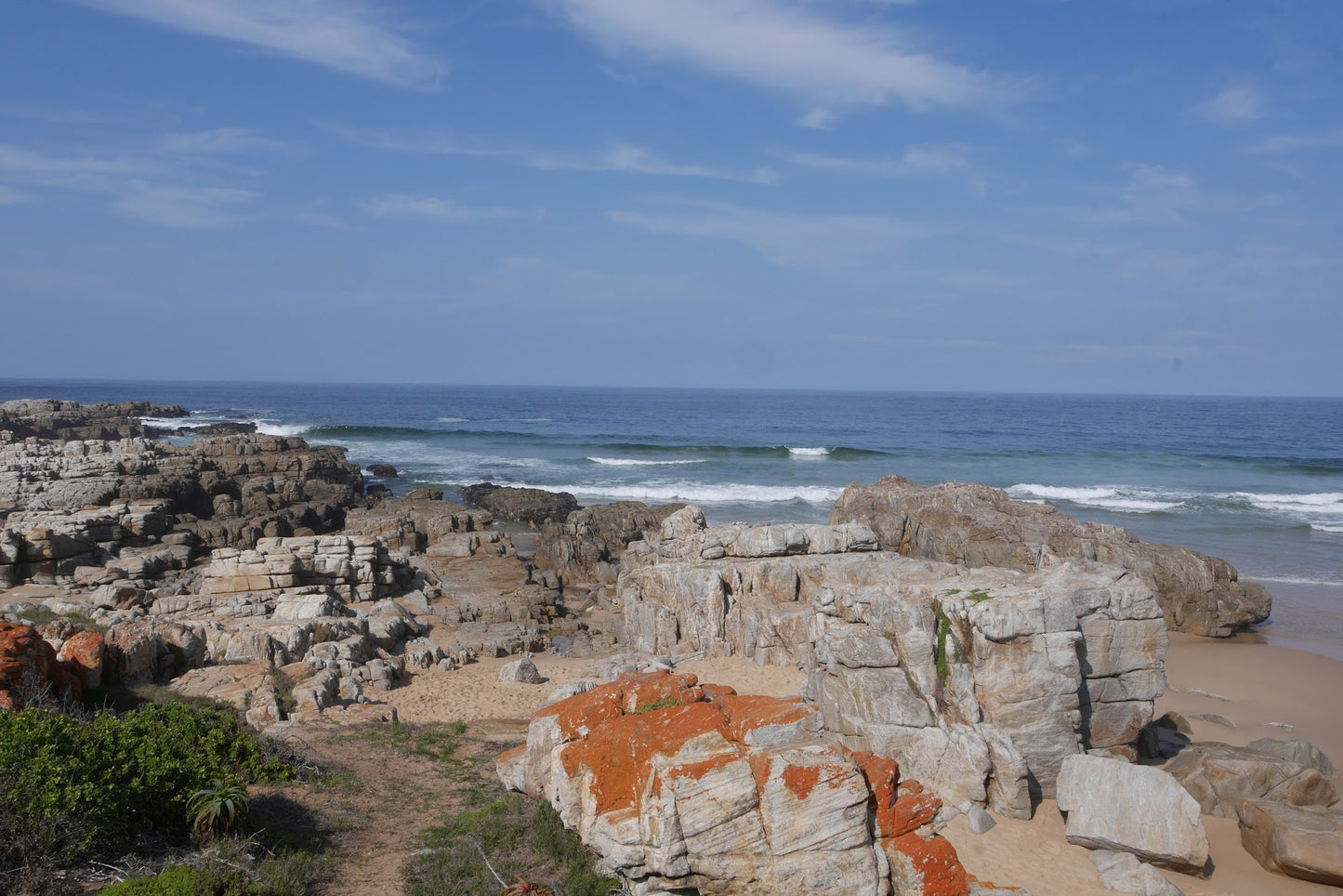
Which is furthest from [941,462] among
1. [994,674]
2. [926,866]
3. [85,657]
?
[926,866]

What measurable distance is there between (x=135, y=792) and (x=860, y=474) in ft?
156

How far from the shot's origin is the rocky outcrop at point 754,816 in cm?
787

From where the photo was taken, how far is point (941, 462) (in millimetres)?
58719

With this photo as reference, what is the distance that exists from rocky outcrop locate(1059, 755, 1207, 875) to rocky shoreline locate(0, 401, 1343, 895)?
28mm

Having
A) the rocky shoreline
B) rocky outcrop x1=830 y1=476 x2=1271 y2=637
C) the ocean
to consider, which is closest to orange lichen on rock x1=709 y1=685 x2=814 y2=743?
the rocky shoreline

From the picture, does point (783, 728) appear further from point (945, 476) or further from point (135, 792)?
point (945, 476)

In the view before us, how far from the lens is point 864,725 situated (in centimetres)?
1098

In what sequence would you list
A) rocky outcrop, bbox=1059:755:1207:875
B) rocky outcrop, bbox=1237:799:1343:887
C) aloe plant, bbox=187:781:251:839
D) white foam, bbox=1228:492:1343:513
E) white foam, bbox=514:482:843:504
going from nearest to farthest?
aloe plant, bbox=187:781:251:839
rocky outcrop, bbox=1059:755:1207:875
rocky outcrop, bbox=1237:799:1343:887
white foam, bbox=1228:492:1343:513
white foam, bbox=514:482:843:504

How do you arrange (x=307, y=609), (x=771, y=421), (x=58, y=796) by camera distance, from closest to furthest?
(x=58, y=796) < (x=307, y=609) < (x=771, y=421)

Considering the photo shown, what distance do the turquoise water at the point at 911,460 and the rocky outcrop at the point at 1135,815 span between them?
21.3m

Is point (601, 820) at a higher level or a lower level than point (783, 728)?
lower

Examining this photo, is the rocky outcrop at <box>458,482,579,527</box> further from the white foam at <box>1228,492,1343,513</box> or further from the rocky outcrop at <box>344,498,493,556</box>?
the white foam at <box>1228,492,1343,513</box>

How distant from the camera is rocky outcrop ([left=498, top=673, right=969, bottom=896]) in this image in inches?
310

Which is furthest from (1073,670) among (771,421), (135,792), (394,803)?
A: (771,421)
